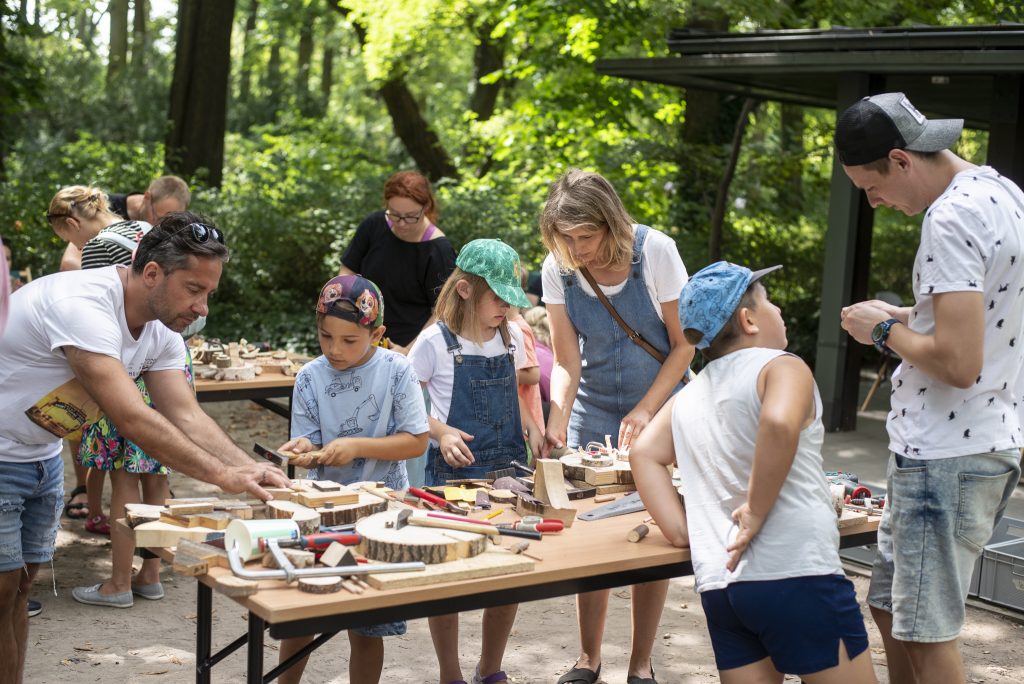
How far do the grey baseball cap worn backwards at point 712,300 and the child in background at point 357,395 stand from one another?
1.15 meters

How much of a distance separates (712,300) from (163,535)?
149 centimetres

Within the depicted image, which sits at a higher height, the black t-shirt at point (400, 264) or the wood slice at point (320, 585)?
the black t-shirt at point (400, 264)

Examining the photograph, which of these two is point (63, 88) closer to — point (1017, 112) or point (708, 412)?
point (1017, 112)

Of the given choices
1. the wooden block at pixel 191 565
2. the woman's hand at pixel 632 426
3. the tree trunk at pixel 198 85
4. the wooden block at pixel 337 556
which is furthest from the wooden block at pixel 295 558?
the tree trunk at pixel 198 85

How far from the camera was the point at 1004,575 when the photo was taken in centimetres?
513

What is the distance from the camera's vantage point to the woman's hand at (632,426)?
3861mm

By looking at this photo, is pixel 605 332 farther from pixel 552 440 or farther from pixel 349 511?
pixel 349 511

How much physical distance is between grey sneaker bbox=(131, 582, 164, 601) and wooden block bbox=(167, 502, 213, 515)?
2665 millimetres

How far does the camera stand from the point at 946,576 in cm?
272

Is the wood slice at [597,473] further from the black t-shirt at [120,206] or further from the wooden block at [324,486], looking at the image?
the black t-shirt at [120,206]

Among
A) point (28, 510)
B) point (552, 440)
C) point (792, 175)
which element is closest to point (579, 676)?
point (552, 440)

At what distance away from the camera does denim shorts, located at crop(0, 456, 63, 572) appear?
3.06 metres

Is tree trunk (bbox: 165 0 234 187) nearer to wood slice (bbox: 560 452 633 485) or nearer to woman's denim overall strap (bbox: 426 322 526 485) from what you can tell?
woman's denim overall strap (bbox: 426 322 526 485)

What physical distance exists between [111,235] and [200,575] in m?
2.78
